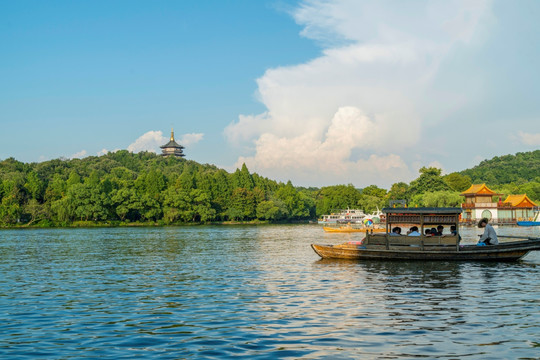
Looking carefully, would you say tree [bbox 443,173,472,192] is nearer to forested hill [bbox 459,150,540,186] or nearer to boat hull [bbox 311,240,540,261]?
forested hill [bbox 459,150,540,186]

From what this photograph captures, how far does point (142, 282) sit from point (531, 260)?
20836 mm

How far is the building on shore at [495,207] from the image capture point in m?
99.1

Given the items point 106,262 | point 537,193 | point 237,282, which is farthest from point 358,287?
point 537,193

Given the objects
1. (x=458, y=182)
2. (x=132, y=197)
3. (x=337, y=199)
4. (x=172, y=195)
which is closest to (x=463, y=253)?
(x=132, y=197)

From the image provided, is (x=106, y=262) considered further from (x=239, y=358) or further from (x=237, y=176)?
(x=237, y=176)

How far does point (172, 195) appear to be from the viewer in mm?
114938

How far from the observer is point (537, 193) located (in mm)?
126062

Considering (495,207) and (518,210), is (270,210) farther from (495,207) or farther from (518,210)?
(518,210)

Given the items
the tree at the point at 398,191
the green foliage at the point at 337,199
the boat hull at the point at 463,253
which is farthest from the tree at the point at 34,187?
the boat hull at the point at 463,253

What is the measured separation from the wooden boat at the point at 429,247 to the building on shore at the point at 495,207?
242ft

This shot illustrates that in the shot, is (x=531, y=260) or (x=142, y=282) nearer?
(x=142, y=282)

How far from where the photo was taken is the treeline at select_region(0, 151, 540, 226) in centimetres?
10212

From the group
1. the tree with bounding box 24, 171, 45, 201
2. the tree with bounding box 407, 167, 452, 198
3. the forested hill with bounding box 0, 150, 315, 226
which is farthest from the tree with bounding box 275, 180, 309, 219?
the tree with bounding box 24, 171, 45, 201

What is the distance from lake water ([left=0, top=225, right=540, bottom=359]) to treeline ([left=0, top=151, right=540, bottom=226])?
76.3 metres
